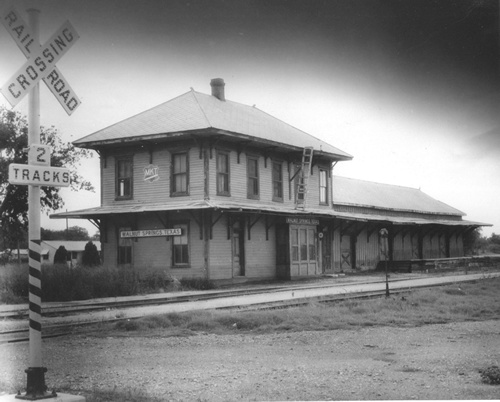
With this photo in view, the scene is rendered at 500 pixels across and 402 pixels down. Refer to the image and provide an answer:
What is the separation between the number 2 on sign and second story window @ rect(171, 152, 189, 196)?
1587 cm

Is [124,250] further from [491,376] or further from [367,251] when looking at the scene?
[491,376]

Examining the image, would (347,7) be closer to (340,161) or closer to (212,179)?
(212,179)

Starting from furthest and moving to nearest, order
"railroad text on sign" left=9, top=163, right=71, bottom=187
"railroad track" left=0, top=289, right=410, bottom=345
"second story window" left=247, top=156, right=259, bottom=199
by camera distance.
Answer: "second story window" left=247, top=156, right=259, bottom=199 < "railroad track" left=0, top=289, right=410, bottom=345 < "railroad text on sign" left=9, top=163, right=71, bottom=187

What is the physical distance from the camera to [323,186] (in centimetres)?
2875

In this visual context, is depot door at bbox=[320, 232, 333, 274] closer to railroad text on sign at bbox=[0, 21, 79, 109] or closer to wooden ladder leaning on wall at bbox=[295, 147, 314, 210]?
wooden ladder leaning on wall at bbox=[295, 147, 314, 210]

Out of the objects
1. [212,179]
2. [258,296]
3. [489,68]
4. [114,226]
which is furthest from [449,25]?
[114,226]

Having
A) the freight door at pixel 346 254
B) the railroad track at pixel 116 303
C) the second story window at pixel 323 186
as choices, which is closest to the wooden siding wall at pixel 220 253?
the railroad track at pixel 116 303

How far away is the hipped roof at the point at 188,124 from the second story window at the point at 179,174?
1201mm

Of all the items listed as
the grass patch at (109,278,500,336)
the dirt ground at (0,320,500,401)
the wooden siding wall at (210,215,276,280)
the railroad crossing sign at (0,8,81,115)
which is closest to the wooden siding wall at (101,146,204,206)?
the wooden siding wall at (210,215,276,280)

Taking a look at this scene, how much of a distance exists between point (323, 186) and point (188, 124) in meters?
9.13

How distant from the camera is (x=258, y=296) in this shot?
17.6m

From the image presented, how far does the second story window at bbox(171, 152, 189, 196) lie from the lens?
888 inches

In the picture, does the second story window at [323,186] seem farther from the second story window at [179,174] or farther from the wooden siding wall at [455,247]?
the second story window at [179,174]

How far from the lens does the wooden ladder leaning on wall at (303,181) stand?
26359 mm
